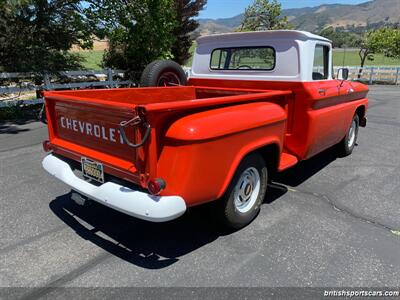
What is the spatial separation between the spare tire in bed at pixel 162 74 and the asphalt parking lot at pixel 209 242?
2.76 meters

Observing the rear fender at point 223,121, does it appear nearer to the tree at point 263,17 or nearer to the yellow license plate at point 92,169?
the yellow license plate at point 92,169

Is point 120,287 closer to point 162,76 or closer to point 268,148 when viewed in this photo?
point 268,148

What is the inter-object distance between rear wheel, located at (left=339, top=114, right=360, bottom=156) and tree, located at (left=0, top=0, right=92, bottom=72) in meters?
8.94

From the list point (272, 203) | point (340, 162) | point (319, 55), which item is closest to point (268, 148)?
point (272, 203)

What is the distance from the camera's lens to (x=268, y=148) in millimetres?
3658

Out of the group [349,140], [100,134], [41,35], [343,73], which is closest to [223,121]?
[100,134]

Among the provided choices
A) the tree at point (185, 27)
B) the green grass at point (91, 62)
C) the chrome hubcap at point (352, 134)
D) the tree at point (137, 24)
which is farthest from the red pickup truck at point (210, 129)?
the tree at point (185, 27)

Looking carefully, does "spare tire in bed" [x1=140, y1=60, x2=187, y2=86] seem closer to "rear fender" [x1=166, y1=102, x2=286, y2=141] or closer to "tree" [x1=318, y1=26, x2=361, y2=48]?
"tree" [x1=318, y1=26, x2=361, y2=48]

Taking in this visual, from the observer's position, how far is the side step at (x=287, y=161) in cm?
386

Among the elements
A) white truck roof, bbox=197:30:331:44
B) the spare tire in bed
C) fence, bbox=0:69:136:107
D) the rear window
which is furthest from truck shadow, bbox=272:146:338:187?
fence, bbox=0:69:136:107

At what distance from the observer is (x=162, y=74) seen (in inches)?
266

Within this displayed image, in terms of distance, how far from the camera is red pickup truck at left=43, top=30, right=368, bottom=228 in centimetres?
264

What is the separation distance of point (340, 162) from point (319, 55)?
197 centimetres

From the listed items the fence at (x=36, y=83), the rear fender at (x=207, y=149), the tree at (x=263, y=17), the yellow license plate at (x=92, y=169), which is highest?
the tree at (x=263, y=17)
